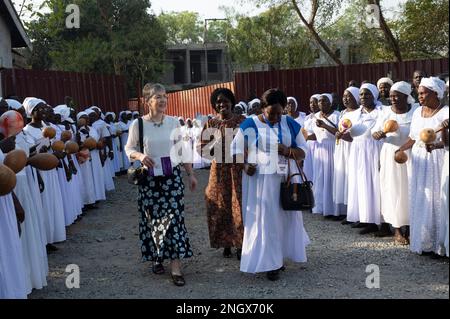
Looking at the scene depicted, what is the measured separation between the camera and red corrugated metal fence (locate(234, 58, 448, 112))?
14953mm

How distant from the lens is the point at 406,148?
6.48 metres

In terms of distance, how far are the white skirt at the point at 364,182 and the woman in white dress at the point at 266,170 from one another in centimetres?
232

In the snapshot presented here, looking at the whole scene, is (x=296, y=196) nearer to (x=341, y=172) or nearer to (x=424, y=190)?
(x=424, y=190)

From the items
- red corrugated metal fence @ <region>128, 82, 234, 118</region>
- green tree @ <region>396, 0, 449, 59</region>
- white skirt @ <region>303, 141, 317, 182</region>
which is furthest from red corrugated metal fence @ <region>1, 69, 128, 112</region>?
green tree @ <region>396, 0, 449, 59</region>

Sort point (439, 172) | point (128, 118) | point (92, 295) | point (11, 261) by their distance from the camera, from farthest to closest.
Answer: point (128, 118) → point (439, 172) → point (92, 295) → point (11, 261)

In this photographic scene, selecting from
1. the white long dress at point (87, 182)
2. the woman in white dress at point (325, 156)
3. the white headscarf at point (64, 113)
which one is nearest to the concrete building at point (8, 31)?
the white long dress at point (87, 182)

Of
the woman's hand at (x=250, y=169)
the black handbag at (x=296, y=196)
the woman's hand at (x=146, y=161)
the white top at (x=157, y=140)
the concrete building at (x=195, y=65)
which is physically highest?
the concrete building at (x=195, y=65)

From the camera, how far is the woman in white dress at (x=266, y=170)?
19.0ft

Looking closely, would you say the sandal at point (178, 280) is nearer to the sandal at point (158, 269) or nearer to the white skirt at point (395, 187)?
the sandal at point (158, 269)

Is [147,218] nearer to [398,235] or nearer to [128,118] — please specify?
[398,235]

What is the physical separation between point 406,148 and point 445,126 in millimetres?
Result: 1094

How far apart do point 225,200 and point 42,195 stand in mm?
2491

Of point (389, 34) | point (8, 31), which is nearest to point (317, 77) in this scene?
point (389, 34)
